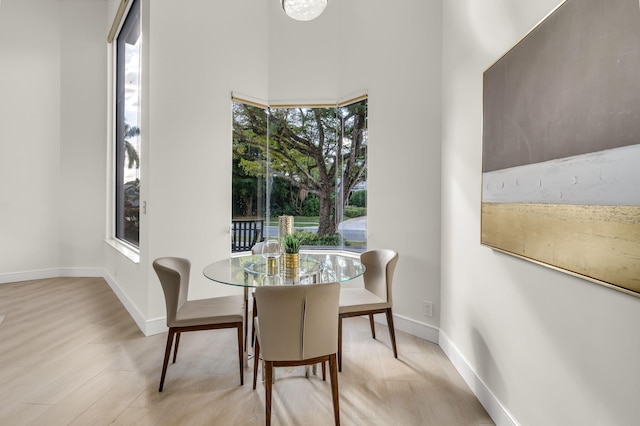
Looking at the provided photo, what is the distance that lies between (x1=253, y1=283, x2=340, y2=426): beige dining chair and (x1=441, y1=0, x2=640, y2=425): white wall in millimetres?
930

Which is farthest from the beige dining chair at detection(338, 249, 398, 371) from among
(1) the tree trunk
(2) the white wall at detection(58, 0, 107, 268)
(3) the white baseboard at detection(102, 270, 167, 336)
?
(2) the white wall at detection(58, 0, 107, 268)

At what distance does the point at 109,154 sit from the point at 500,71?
514 centimetres

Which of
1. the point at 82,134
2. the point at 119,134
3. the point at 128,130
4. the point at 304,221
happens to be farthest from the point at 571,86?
the point at 82,134

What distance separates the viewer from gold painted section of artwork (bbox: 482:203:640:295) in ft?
3.49

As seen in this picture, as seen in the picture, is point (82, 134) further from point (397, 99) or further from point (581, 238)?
point (581, 238)

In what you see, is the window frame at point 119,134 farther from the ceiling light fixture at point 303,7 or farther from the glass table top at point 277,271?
the ceiling light fixture at point 303,7

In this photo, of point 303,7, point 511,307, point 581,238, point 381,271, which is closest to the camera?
point 581,238

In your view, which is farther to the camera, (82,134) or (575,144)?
(82,134)

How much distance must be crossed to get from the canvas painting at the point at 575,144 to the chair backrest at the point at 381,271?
0.98 metres

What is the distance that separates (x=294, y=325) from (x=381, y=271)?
120 cm

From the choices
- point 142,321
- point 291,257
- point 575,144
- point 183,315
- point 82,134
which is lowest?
point 142,321

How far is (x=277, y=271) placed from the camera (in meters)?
2.32

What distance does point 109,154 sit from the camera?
16.3 feet

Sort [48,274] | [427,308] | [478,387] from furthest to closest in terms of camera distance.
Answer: [48,274] → [427,308] → [478,387]
